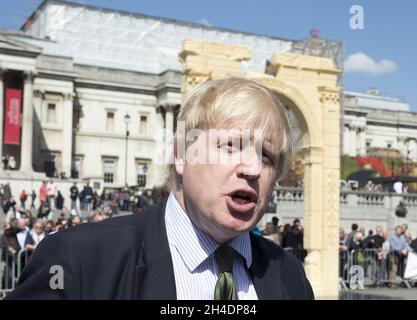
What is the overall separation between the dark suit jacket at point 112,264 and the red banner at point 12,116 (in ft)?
177

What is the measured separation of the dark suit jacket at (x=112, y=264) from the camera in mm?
2086

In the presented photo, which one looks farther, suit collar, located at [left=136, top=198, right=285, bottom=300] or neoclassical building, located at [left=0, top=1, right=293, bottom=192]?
neoclassical building, located at [left=0, top=1, right=293, bottom=192]

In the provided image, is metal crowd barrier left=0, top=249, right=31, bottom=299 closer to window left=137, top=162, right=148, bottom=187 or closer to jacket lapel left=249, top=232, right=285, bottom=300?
jacket lapel left=249, top=232, right=285, bottom=300

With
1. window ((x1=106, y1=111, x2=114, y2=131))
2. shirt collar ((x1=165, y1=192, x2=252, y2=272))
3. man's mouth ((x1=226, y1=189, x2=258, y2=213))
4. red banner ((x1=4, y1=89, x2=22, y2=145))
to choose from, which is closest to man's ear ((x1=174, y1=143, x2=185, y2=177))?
shirt collar ((x1=165, y1=192, x2=252, y2=272))

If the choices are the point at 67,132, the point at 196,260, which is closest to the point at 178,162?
the point at 196,260

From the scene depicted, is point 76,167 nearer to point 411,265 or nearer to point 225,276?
point 411,265

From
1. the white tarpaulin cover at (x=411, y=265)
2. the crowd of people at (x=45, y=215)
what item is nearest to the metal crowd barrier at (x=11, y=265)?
the crowd of people at (x=45, y=215)

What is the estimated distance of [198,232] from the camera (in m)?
2.31

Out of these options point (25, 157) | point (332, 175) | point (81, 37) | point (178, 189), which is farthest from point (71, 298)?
point (81, 37)

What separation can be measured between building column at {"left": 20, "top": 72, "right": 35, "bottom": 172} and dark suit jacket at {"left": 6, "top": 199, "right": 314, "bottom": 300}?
52.9 m

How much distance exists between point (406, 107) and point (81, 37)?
42386mm

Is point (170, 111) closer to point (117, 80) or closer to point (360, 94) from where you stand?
point (117, 80)

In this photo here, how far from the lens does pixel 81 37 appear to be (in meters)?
70.3

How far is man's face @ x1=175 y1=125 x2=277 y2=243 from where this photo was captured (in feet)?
7.16
